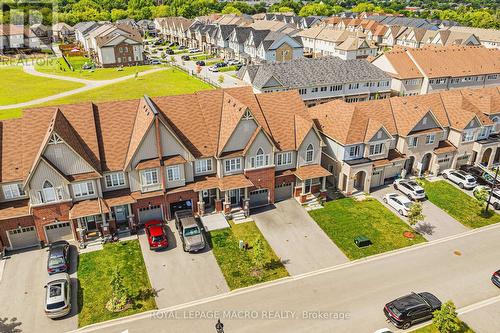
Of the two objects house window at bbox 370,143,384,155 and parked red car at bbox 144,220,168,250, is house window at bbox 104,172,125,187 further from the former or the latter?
house window at bbox 370,143,384,155

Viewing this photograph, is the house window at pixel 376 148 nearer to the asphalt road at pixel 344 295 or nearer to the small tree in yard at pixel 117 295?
the asphalt road at pixel 344 295

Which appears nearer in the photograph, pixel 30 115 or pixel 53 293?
pixel 53 293

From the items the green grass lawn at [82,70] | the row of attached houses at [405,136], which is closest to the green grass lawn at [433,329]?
the row of attached houses at [405,136]

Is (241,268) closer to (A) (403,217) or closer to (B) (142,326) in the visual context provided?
(B) (142,326)

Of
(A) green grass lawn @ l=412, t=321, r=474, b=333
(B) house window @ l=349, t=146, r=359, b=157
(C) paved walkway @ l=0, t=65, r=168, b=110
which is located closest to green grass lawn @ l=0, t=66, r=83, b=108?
(C) paved walkway @ l=0, t=65, r=168, b=110

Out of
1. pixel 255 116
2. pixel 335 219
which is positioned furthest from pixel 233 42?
pixel 335 219

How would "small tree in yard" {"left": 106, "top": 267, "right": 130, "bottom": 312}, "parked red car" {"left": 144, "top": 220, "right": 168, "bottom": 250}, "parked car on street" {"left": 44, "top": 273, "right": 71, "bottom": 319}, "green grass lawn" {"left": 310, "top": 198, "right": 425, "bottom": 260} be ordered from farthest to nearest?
"green grass lawn" {"left": 310, "top": 198, "right": 425, "bottom": 260} < "parked red car" {"left": 144, "top": 220, "right": 168, "bottom": 250} < "small tree in yard" {"left": 106, "top": 267, "right": 130, "bottom": 312} < "parked car on street" {"left": 44, "top": 273, "right": 71, "bottom": 319}

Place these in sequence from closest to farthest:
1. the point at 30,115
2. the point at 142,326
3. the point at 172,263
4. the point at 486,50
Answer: the point at 142,326 < the point at 172,263 < the point at 30,115 < the point at 486,50
